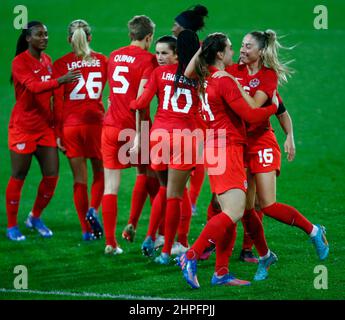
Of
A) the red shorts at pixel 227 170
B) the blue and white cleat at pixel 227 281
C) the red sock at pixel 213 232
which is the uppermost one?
the red shorts at pixel 227 170

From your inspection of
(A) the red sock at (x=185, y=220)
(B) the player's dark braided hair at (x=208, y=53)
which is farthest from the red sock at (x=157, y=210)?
(B) the player's dark braided hair at (x=208, y=53)

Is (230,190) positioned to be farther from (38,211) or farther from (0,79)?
(0,79)

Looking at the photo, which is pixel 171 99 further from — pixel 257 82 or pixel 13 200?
pixel 13 200

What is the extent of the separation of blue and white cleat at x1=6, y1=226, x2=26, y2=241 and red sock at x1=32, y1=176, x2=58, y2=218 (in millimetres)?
356

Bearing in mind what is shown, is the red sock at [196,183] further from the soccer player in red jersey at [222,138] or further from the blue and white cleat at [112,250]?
the soccer player in red jersey at [222,138]

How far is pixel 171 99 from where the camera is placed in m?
8.92

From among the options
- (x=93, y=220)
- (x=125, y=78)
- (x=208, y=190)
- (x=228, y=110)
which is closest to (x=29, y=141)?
(x=93, y=220)

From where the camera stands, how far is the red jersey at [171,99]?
349 inches

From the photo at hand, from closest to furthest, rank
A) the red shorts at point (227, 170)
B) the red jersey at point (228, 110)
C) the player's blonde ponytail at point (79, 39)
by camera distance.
→ the red jersey at point (228, 110) < the red shorts at point (227, 170) < the player's blonde ponytail at point (79, 39)

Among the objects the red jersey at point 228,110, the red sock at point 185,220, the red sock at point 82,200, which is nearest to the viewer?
the red jersey at point 228,110

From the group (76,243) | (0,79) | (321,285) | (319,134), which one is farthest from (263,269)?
(0,79)

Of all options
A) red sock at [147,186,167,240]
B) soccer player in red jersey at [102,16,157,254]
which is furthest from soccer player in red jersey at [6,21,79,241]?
red sock at [147,186,167,240]

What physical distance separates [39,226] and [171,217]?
7.73 feet

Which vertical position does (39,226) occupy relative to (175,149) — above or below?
below
